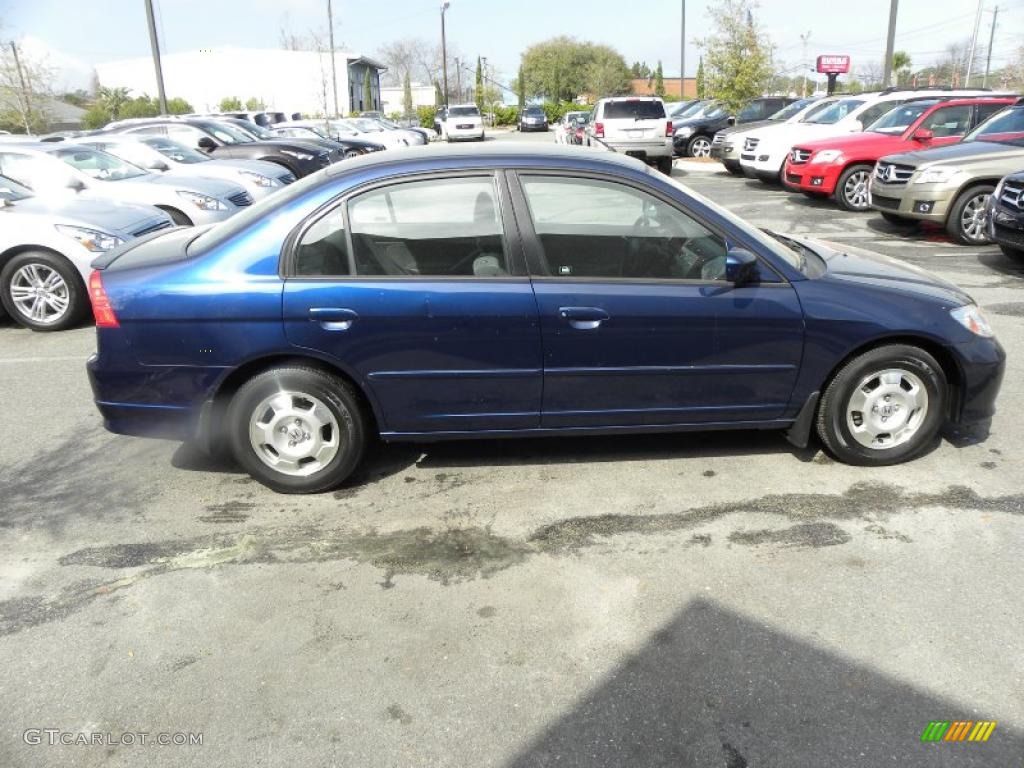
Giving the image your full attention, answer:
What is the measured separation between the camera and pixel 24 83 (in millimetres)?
29500

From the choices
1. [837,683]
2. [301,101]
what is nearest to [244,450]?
[837,683]

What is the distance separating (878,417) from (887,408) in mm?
64

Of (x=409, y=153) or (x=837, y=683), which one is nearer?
(x=837, y=683)

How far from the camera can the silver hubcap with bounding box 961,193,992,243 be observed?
9828 mm

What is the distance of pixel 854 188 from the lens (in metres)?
13.1

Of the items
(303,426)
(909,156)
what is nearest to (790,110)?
(909,156)

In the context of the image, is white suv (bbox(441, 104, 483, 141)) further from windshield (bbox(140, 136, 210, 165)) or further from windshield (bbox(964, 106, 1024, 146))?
windshield (bbox(964, 106, 1024, 146))

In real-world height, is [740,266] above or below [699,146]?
below

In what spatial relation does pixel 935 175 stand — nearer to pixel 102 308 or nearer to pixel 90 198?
pixel 102 308

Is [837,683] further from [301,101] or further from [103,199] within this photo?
[301,101]

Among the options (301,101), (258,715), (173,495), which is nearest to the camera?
(258,715)

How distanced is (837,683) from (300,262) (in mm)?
2836

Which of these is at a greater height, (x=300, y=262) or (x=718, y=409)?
(x=300, y=262)

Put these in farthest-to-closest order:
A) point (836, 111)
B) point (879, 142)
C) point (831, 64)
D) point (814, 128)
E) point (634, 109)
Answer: point (831, 64)
point (634, 109)
point (836, 111)
point (814, 128)
point (879, 142)
